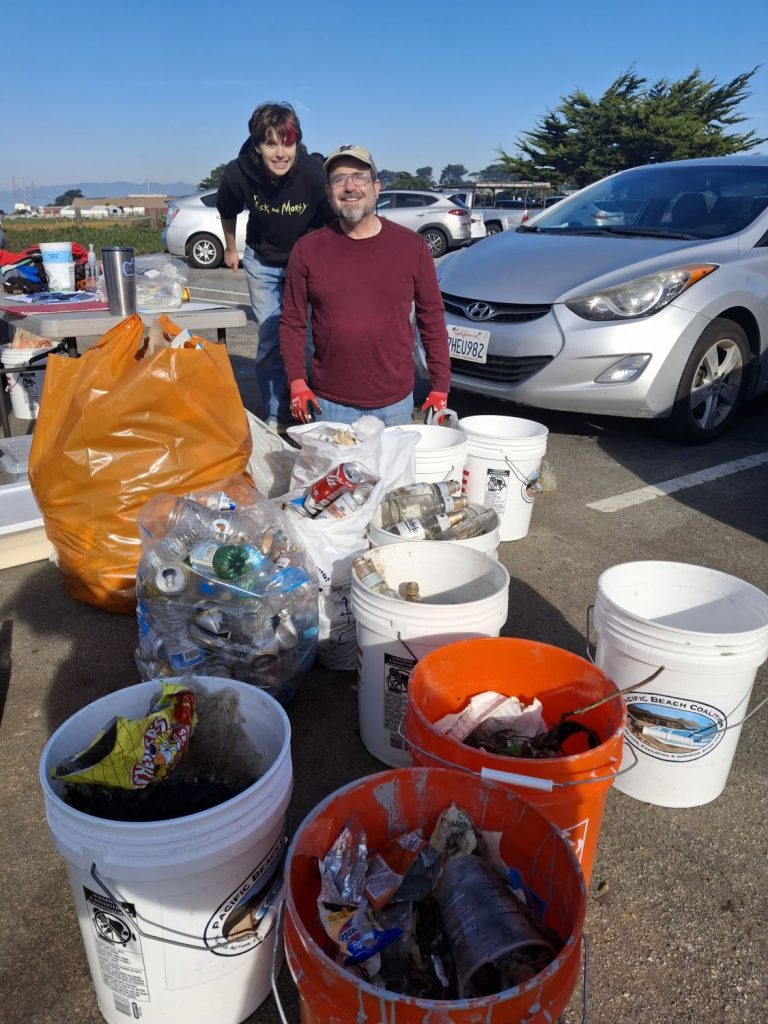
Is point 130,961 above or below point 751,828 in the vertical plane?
above

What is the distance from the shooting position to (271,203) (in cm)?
424

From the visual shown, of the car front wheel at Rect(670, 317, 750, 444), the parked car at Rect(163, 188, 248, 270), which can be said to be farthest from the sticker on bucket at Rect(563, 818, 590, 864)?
the parked car at Rect(163, 188, 248, 270)

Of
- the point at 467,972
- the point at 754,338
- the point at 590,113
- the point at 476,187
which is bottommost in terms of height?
the point at 467,972

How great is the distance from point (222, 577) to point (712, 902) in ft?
5.50

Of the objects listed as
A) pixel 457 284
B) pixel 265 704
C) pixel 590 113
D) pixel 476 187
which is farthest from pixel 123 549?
pixel 590 113

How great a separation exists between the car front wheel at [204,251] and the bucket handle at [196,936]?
A: 1510 cm

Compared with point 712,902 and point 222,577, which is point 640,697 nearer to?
point 712,902

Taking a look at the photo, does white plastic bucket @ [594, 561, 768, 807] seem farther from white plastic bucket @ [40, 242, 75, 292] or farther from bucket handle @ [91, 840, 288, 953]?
white plastic bucket @ [40, 242, 75, 292]

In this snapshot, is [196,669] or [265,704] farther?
[196,669]

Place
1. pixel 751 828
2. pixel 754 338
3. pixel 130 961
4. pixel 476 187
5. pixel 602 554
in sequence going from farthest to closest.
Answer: pixel 476 187
pixel 754 338
pixel 602 554
pixel 751 828
pixel 130 961

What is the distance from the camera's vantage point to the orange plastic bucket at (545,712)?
1.53 m

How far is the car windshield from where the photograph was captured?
5.17 meters

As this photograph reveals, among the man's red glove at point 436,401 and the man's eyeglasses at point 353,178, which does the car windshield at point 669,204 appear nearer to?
the man's red glove at point 436,401

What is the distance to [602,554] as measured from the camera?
3.66 metres
